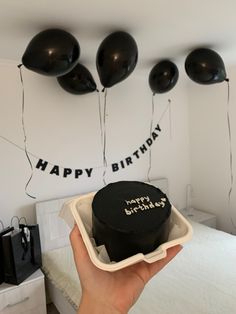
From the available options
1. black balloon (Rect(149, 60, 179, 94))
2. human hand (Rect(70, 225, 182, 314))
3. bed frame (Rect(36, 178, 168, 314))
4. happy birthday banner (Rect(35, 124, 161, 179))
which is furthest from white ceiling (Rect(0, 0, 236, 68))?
bed frame (Rect(36, 178, 168, 314))

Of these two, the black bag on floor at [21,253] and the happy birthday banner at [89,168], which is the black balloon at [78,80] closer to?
the happy birthday banner at [89,168]

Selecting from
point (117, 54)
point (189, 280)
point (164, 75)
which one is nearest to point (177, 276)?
point (189, 280)

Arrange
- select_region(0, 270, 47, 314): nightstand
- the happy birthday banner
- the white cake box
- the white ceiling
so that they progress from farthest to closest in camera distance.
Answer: the happy birthday banner
select_region(0, 270, 47, 314): nightstand
the white ceiling
the white cake box

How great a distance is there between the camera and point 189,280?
1.75m

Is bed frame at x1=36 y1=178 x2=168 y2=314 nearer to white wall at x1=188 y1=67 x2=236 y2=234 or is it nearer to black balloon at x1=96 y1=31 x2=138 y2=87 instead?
black balloon at x1=96 y1=31 x2=138 y2=87

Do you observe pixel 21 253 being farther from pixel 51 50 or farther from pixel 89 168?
pixel 51 50

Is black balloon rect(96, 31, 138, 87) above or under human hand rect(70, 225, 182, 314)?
above

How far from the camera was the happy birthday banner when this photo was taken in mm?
2393

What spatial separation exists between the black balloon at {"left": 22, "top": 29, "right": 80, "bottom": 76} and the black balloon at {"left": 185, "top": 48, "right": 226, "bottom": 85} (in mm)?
942

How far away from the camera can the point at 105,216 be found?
0.61 m

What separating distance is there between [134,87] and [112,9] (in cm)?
155

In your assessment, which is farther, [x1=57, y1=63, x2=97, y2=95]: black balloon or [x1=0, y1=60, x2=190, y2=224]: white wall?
[x1=0, y1=60, x2=190, y2=224]: white wall

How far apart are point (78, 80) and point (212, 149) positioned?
1795 millimetres

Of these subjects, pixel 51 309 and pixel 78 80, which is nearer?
pixel 78 80
